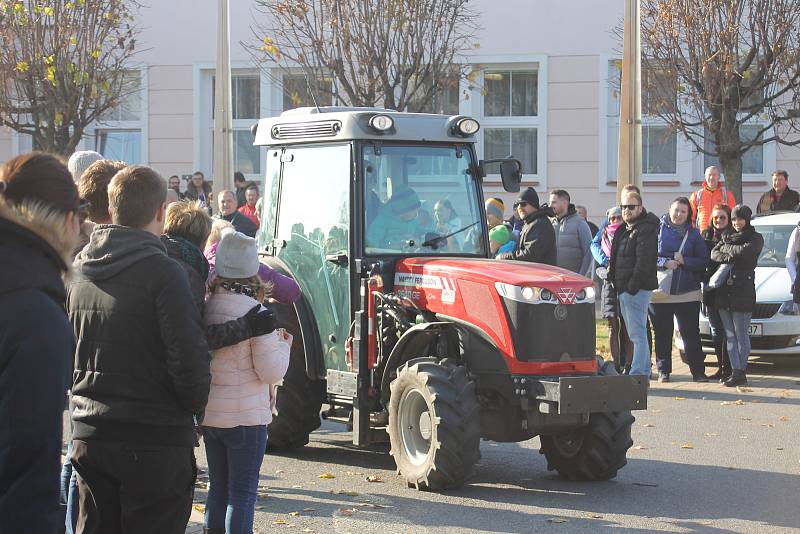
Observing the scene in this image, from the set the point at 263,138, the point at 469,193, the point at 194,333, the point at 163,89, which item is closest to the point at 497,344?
the point at 469,193

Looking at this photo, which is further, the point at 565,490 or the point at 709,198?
the point at 709,198

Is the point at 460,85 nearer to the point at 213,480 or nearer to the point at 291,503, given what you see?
the point at 291,503

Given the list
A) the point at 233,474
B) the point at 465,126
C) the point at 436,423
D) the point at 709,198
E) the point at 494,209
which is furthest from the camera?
the point at 709,198

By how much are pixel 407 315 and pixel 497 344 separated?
780mm

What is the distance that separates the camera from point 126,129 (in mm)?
27438

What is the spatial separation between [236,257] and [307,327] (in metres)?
3.55

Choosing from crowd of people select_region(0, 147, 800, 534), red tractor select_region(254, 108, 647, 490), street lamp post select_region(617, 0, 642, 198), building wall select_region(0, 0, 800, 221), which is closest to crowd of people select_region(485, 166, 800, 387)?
street lamp post select_region(617, 0, 642, 198)

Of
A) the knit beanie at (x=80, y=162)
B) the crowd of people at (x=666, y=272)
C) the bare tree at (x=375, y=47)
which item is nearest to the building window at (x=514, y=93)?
the bare tree at (x=375, y=47)

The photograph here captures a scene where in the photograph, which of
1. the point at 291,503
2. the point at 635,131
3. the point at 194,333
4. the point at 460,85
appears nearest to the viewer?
the point at 194,333

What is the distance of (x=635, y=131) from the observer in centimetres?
1585

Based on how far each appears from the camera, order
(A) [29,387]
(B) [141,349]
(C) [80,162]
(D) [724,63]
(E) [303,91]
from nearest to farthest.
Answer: (A) [29,387], (B) [141,349], (C) [80,162], (D) [724,63], (E) [303,91]

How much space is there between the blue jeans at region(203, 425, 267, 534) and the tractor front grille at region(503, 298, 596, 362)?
2684mm

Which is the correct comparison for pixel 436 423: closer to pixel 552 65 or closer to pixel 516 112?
pixel 552 65

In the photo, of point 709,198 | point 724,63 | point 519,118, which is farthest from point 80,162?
point 519,118
